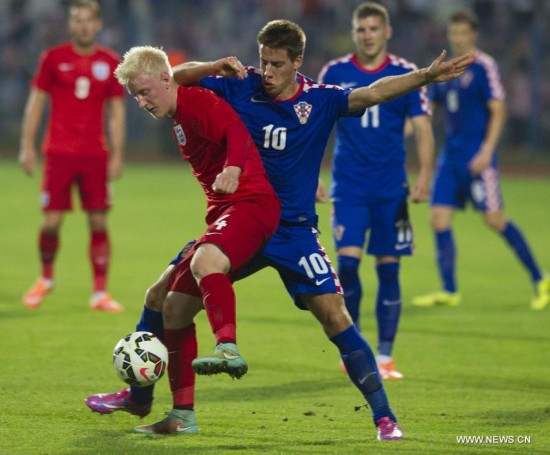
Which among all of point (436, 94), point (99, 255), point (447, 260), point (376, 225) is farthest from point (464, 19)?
point (99, 255)

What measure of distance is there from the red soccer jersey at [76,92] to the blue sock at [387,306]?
3.33 meters

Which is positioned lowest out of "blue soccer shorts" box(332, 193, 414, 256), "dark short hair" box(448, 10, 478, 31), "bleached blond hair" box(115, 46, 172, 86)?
"blue soccer shorts" box(332, 193, 414, 256)

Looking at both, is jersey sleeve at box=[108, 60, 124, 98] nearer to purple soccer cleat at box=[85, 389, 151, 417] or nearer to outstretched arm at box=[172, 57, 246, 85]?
outstretched arm at box=[172, 57, 246, 85]

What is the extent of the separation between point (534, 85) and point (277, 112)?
19.2m

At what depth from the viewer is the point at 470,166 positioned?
11.0 m

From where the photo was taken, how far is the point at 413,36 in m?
25.0

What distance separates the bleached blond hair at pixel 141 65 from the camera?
5688mm

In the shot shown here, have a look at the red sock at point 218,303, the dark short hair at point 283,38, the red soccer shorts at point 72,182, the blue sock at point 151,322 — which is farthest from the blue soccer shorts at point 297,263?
the red soccer shorts at point 72,182

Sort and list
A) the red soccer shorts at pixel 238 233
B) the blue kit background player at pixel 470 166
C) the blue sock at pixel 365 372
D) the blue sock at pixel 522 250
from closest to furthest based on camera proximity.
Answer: the red soccer shorts at pixel 238 233
the blue sock at pixel 365 372
the blue kit background player at pixel 470 166
the blue sock at pixel 522 250

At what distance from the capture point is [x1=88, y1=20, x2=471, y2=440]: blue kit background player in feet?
19.2

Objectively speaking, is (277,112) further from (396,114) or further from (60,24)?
(60,24)

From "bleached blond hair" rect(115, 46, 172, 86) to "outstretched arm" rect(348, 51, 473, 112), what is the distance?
98cm

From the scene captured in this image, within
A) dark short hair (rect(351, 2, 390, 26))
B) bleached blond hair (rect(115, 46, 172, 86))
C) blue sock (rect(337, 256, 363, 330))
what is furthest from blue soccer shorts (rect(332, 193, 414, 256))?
bleached blond hair (rect(115, 46, 172, 86))

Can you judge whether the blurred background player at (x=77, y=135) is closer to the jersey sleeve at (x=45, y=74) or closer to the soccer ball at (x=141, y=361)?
the jersey sleeve at (x=45, y=74)
